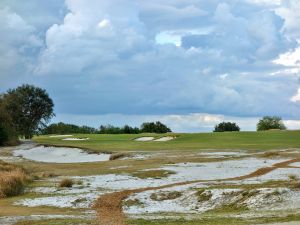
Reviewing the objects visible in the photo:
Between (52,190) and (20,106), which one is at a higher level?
(20,106)

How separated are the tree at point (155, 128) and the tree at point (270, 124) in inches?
1433

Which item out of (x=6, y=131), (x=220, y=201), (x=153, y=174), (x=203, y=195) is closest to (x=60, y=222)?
(x=220, y=201)

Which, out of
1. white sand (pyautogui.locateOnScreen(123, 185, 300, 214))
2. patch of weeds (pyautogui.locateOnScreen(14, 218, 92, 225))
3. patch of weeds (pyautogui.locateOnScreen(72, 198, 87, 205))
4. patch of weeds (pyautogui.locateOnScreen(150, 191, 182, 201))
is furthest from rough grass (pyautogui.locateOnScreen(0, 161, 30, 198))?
patch of weeds (pyautogui.locateOnScreen(14, 218, 92, 225))

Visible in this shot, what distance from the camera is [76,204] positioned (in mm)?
29016

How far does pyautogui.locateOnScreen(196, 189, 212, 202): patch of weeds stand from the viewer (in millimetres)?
29028

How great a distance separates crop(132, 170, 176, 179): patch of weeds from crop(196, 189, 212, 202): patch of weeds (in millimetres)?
10437

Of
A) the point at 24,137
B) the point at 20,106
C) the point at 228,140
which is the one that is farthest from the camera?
the point at 24,137

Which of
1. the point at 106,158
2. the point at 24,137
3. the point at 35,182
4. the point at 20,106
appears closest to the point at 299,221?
the point at 35,182

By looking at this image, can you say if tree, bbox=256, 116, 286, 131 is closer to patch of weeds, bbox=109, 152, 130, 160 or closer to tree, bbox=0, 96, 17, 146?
tree, bbox=0, 96, 17, 146

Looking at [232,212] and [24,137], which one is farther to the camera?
[24,137]

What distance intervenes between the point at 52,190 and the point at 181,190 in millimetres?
8197

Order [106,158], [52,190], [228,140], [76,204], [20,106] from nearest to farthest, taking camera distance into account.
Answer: [76,204] → [52,190] → [106,158] → [228,140] → [20,106]

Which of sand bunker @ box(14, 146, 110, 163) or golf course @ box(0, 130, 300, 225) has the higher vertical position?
sand bunker @ box(14, 146, 110, 163)

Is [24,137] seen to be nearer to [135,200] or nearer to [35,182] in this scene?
[35,182]
